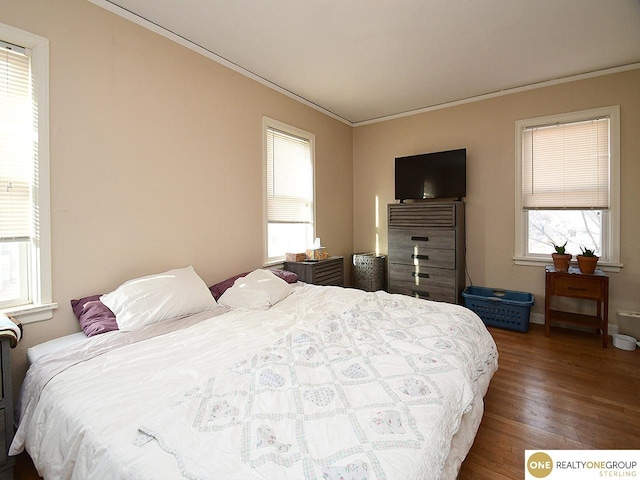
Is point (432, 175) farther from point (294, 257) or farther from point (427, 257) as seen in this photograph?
point (294, 257)

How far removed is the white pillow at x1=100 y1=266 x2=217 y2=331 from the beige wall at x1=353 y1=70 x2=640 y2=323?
3.14 meters

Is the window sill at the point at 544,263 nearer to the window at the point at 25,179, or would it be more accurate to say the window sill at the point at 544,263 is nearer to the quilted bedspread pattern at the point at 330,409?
the quilted bedspread pattern at the point at 330,409

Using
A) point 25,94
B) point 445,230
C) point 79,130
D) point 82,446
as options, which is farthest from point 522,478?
point 25,94

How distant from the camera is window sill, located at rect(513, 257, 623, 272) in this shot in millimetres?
3244

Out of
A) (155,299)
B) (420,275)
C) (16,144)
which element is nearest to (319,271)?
(420,275)

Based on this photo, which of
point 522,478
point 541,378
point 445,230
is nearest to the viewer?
point 522,478

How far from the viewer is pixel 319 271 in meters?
3.49

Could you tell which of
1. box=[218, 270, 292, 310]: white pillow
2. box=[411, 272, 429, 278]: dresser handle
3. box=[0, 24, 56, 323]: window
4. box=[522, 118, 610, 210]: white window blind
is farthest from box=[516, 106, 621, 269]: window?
box=[0, 24, 56, 323]: window

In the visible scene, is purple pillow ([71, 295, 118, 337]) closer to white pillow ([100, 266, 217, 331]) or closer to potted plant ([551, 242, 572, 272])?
white pillow ([100, 266, 217, 331])

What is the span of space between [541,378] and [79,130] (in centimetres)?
385

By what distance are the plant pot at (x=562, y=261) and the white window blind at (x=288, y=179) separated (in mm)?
2782

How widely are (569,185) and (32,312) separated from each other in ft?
16.1

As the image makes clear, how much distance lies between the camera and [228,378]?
1274 mm

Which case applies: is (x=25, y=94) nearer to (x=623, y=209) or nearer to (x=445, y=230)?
(x=445, y=230)
